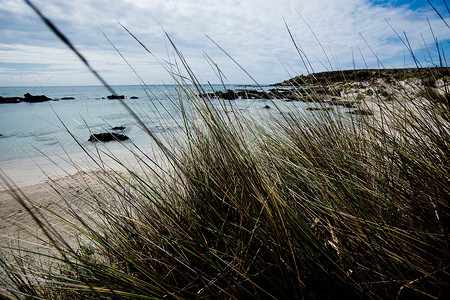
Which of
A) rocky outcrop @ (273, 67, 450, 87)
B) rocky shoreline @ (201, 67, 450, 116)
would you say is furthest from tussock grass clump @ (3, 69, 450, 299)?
rocky outcrop @ (273, 67, 450, 87)

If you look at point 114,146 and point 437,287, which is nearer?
point 437,287

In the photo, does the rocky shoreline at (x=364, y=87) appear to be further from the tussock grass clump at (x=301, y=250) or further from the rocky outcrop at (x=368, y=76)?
the tussock grass clump at (x=301, y=250)

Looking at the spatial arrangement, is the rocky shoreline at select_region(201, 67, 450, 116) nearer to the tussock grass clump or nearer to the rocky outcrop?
the rocky outcrop

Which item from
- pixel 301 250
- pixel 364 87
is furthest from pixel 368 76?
pixel 301 250

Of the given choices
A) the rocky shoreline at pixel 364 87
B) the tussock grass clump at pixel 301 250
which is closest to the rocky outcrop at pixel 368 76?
the rocky shoreline at pixel 364 87

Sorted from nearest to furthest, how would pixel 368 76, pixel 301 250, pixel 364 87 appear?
pixel 301 250 → pixel 368 76 → pixel 364 87

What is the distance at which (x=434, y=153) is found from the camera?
3.77ft

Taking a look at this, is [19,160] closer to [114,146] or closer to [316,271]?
[114,146]

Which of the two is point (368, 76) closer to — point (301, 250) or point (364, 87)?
point (364, 87)

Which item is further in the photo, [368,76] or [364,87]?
[364,87]

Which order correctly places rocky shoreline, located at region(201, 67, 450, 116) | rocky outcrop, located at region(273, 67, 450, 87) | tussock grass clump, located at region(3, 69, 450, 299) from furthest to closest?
rocky outcrop, located at region(273, 67, 450, 87) → rocky shoreline, located at region(201, 67, 450, 116) → tussock grass clump, located at region(3, 69, 450, 299)

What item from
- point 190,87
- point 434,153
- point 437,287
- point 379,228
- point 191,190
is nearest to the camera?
point 437,287

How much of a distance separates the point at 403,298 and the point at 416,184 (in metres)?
0.56

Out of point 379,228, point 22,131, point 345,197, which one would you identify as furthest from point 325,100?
point 22,131
